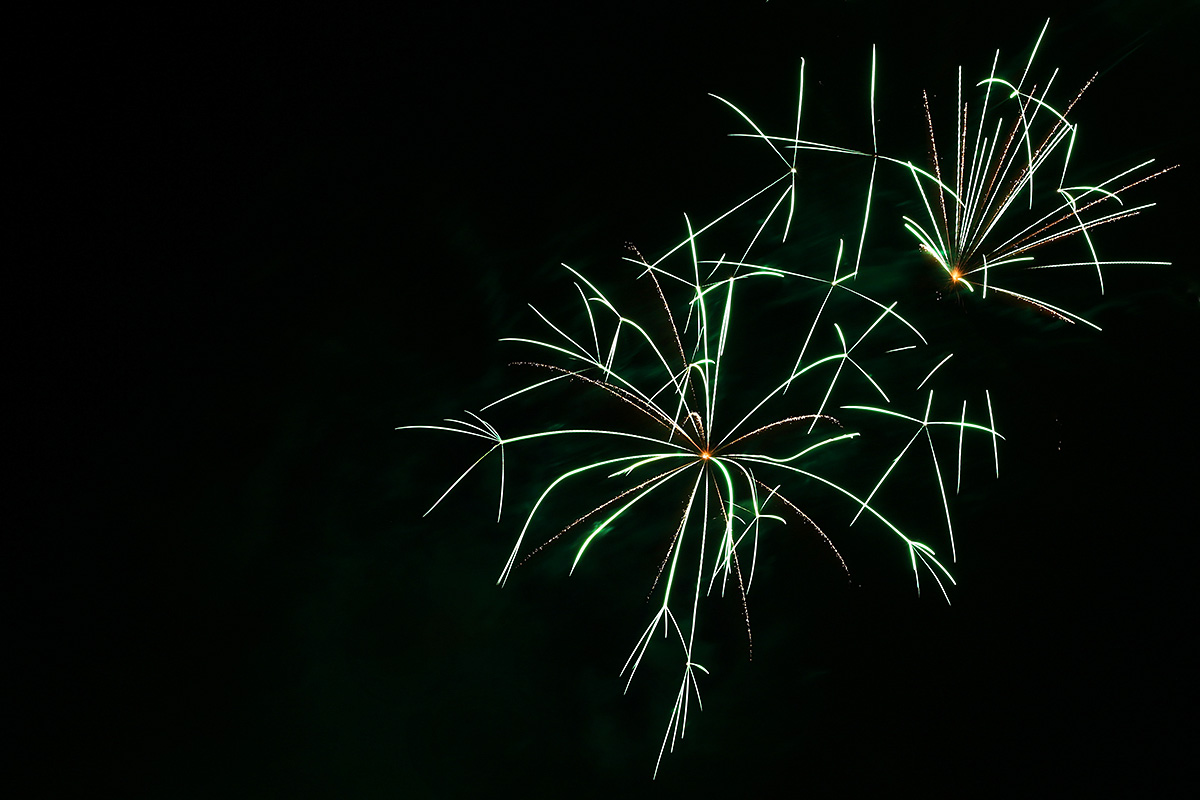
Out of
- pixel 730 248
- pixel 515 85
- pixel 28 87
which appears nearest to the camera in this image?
pixel 730 248

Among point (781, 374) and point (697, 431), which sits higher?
point (781, 374)

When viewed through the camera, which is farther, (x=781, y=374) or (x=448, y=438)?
(x=448, y=438)

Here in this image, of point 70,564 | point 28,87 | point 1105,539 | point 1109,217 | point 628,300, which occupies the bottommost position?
point 70,564

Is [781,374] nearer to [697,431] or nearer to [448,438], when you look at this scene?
[697,431]

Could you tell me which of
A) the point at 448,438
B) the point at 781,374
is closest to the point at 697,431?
the point at 781,374

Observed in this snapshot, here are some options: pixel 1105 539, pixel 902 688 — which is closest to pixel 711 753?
pixel 902 688

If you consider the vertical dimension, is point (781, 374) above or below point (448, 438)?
above

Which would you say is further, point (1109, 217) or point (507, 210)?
point (507, 210)

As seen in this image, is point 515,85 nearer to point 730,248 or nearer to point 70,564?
point 730,248
